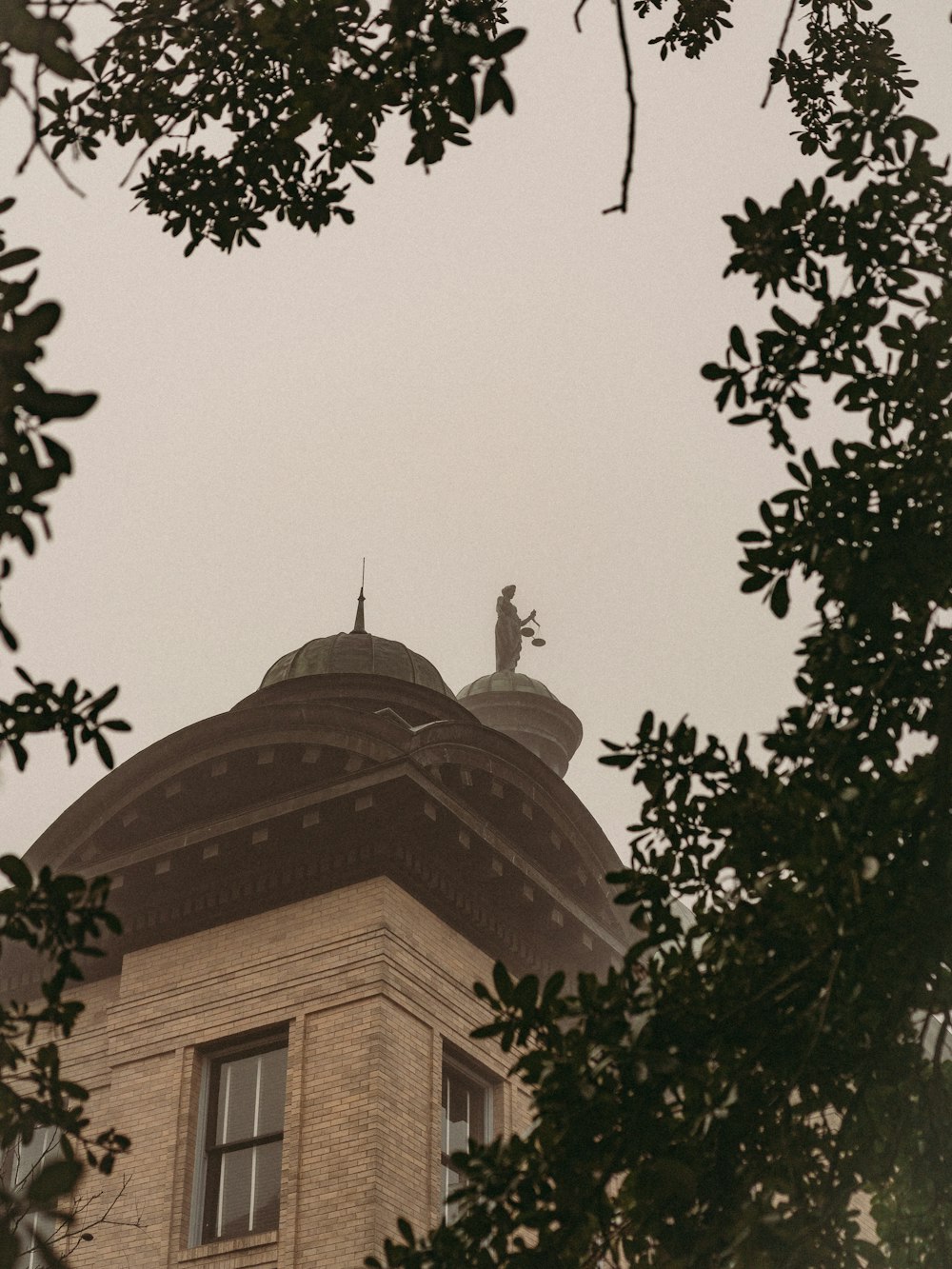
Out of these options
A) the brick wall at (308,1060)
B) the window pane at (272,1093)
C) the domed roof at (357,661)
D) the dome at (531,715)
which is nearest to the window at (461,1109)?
the brick wall at (308,1060)

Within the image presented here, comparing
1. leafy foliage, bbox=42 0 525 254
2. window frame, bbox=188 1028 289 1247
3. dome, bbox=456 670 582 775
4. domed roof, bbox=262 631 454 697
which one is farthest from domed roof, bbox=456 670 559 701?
leafy foliage, bbox=42 0 525 254

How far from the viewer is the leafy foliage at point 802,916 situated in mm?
4031

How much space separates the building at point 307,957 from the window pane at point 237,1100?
2cm

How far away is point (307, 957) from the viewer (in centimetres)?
1448

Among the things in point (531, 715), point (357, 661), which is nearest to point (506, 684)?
point (531, 715)

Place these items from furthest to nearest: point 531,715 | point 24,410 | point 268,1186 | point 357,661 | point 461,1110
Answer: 1. point 531,715
2. point 357,661
3. point 461,1110
4. point 268,1186
5. point 24,410

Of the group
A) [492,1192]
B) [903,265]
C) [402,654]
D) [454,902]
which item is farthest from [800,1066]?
[402,654]

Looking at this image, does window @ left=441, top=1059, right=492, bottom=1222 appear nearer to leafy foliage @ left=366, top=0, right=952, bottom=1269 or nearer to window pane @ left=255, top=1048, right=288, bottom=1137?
window pane @ left=255, top=1048, right=288, bottom=1137

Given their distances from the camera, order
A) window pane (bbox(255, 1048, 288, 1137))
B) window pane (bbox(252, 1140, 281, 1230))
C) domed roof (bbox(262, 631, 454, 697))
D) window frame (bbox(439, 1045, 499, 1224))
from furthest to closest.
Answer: domed roof (bbox(262, 631, 454, 697)) → window frame (bbox(439, 1045, 499, 1224)) → window pane (bbox(255, 1048, 288, 1137)) → window pane (bbox(252, 1140, 281, 1230))

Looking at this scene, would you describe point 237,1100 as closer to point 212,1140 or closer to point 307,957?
point 212,1140

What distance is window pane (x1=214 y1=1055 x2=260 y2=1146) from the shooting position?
14.1 m

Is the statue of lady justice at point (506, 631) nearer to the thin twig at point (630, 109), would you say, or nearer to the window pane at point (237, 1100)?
the window pane at point (237, 1100)

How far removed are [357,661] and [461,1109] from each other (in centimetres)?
571

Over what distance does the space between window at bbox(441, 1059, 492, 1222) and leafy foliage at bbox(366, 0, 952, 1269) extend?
9.82 m
